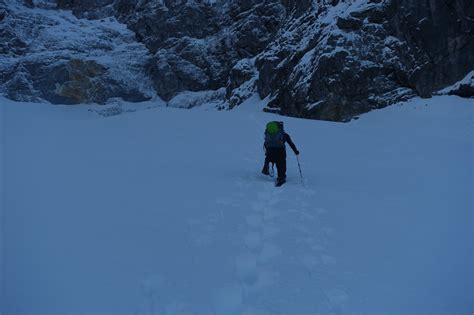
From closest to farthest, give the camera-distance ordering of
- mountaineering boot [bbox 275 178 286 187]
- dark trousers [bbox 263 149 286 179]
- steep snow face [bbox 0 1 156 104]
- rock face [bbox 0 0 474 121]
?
mountaineering boot [bbox 275 178 286 187], dark trousers [bbox 263 149 286 179], rock face [bbox 0 0 474 121], steep snow face [bbox 0 1 156 104]

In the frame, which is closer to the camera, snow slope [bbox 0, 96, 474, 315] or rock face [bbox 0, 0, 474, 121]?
snow slope [bbox 0, 96, 474, 315]

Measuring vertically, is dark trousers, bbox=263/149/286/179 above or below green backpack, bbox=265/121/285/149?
below

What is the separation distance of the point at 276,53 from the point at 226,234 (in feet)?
112

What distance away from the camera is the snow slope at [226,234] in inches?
174

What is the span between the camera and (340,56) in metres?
27.5

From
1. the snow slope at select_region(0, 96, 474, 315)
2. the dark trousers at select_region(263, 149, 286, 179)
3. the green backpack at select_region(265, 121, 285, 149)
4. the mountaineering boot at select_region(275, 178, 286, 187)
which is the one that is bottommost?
the mountaineering boot at select_region(275, 178, 286, 187)

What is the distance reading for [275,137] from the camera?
9500mm

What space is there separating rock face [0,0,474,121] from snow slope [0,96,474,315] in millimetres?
16266

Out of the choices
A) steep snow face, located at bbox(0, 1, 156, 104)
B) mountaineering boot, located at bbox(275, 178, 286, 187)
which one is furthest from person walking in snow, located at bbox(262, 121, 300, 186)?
steep snow face, located at bbox(0, 1, 156, 104)

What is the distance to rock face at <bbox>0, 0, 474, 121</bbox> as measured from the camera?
1043 inches

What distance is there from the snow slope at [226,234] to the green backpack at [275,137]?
0.79 metres

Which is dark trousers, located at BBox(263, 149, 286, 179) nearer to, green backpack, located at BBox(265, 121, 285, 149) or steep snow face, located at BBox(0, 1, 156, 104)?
green backpack, located at BBox(265, 121, 285, 149)

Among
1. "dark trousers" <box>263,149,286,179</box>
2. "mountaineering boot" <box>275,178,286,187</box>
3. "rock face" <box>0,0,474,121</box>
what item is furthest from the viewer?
"rock face" <box>0,0,474,121</box>

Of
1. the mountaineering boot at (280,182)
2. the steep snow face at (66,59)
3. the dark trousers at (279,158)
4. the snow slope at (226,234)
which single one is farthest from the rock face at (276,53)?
the mountaineering boot at (280,182)
